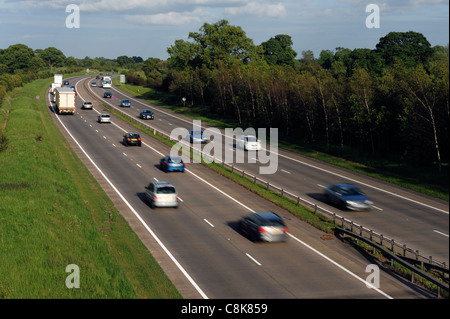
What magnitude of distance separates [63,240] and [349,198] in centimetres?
1814

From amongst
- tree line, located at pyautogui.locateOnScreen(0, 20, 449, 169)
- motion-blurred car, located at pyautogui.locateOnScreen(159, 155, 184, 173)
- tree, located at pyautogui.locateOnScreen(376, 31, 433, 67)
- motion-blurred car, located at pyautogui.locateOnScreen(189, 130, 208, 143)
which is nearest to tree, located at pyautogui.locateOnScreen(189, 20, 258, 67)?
tree line, located at pyautogui.locateOnScreen(0, 20, 449, 169)

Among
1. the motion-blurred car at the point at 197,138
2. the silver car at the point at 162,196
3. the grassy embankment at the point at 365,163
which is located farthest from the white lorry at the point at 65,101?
the silver car at the point at 162,196

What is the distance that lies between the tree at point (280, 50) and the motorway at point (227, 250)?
101 meters

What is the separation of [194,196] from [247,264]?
1408 cm

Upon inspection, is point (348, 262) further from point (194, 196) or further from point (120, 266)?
point (194, 196)

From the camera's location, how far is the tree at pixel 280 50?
5482 inches

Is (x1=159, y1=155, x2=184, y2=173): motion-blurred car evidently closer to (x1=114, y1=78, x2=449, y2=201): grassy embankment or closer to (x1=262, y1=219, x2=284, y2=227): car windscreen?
(x1=114, y1=78, x2=449, y2=201): grassy embankment

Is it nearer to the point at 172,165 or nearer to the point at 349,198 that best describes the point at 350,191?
the point at 349,198

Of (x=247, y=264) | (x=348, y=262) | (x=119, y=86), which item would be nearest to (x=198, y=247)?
(x=247, y=264)

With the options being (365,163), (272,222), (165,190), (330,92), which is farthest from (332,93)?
Answer: (272,222)

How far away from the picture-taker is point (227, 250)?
24.3 metres

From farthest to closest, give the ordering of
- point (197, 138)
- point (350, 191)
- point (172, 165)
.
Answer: point (197, 138), point (172, 165), point (350, 191)

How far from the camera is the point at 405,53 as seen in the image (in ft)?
305

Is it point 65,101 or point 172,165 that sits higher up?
point 65,101
